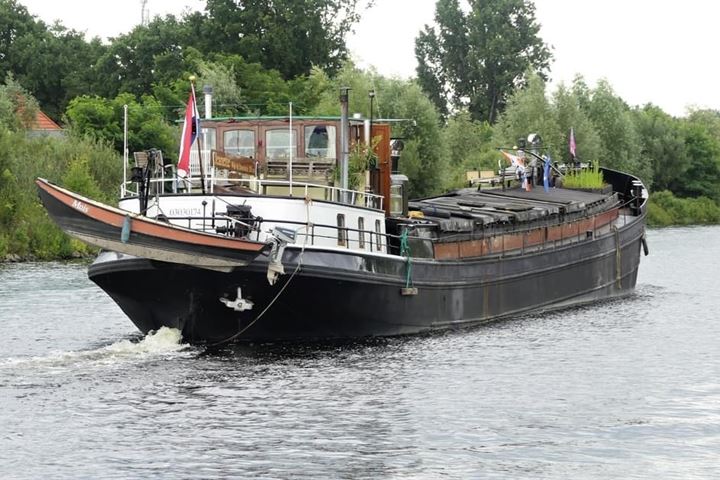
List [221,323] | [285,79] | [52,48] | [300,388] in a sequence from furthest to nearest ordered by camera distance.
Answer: [52,48] < [285,79] < [221,323] < [300,388]

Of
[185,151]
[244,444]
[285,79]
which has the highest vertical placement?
[285,79]

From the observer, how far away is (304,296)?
2544cm

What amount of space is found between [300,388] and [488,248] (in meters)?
10.1

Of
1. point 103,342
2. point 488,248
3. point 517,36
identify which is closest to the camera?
point 103,342

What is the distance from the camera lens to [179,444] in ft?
62.4

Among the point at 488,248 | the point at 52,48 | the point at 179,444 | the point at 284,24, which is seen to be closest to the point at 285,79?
the point at 284,24

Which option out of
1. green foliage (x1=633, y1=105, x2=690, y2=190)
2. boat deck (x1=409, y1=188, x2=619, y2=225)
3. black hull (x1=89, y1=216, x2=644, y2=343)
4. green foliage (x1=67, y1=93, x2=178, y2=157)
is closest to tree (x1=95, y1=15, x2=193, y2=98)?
green foliage (x1=67, y1=93, x2=178, y2=157)

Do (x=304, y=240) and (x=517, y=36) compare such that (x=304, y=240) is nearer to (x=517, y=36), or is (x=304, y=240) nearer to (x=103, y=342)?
(x=103, y=342)

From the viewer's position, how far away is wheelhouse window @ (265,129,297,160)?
92.8 ft

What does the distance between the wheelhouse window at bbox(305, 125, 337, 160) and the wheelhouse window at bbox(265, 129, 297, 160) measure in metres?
0.37

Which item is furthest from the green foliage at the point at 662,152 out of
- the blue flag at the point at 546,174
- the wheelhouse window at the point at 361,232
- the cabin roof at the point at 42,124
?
the wheelhouse window at the point at 361,232

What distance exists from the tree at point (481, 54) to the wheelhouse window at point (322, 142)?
8660 centimetres

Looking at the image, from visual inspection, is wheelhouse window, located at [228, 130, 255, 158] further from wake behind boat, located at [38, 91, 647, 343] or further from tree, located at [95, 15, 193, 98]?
tree, located at [95, 15, 193, 98]

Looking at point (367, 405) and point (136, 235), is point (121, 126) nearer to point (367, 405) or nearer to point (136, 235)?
point (136, 235)
